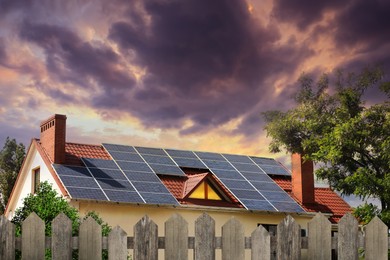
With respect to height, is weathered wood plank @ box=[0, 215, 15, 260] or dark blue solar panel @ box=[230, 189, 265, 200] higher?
dark blue solar panel @ box=[230, 189, 265, 200]

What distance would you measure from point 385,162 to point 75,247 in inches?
809

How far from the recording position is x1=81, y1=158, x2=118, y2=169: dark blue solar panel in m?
28.7

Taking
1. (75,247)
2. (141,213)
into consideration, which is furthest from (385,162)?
(75,247)

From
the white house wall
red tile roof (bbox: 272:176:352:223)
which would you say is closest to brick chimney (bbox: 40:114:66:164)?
the white house wall

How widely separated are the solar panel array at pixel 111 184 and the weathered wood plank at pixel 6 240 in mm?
17132

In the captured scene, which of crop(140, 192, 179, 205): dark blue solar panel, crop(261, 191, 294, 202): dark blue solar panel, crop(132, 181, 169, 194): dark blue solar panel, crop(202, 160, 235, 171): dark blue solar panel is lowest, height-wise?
crop(140, 192, 179, 205): dark blue solar panel

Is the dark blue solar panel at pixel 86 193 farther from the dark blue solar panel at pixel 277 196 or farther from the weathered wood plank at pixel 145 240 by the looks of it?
the weathered wood plank at pixel 145 240

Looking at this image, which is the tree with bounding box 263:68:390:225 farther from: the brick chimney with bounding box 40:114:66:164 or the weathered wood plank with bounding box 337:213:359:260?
the weathered wood plank with bounding box 337:213:359:260

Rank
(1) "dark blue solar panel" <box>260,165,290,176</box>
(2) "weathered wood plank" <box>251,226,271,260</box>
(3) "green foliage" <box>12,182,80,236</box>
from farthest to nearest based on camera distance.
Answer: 1. (1) "dark blue solar panel" <box>260,165,290,176</box>
2. (3) "green foliage" <box>12,182,80,236</box>
3. (2) "weathered wood plank" <box>251,226,271,260</box>

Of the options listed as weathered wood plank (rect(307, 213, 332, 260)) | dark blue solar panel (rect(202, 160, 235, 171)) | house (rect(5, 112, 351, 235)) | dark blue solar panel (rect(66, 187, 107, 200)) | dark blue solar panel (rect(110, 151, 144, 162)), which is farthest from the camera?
dark blue solar panel (rect(202, 160, 235, 171))

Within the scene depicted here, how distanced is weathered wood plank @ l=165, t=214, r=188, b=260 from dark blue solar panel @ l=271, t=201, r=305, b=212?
20724mm

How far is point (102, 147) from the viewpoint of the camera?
31094mm

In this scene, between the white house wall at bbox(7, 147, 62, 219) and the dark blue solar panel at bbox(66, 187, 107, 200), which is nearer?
the dark blue solar panel at bbox(66, 187, 107, 200)

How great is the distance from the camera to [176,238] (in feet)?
28.7
